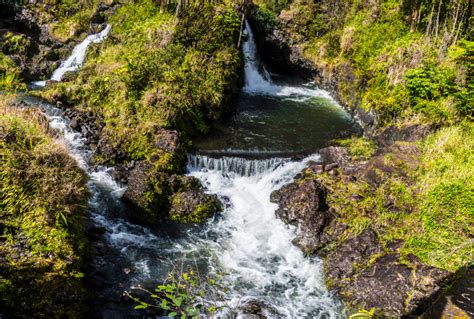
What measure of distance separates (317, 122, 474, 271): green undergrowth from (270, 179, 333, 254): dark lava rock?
562mm

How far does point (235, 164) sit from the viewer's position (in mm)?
14969

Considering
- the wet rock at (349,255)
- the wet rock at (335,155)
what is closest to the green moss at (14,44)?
the wet rock at (335,155)

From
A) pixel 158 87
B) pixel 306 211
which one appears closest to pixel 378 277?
pixel 306 211

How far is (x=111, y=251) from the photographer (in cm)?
1102

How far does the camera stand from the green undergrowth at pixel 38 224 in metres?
7.43

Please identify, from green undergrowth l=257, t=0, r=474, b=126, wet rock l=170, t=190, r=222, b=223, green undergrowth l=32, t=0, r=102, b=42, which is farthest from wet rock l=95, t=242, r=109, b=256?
green undergrowth l=32, t=0, r=102, b=42

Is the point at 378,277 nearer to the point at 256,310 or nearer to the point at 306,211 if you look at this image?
the point at 306,211

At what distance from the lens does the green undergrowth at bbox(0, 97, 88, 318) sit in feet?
24.4

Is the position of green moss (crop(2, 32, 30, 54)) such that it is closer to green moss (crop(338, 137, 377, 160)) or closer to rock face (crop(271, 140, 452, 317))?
rock face (crop(271, 140, 452, 317))

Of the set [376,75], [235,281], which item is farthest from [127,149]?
[376,75]

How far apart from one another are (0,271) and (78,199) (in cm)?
235

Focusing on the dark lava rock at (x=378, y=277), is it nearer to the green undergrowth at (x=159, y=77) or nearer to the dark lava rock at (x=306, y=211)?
the dark lava rock at (x=306, y=211)

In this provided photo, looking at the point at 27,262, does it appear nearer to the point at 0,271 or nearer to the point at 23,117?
the point at 0,271

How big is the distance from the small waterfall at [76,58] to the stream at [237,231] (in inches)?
230
